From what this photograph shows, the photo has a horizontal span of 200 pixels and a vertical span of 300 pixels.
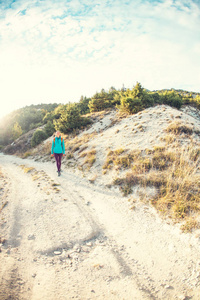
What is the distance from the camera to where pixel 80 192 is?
20.5 ft

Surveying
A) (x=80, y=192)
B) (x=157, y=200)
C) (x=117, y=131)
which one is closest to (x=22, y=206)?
(x=80, y=192)

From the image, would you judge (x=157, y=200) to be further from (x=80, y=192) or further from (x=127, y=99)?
(x=127, y=99)

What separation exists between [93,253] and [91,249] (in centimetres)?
12

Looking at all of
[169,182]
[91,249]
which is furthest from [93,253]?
[169,182]

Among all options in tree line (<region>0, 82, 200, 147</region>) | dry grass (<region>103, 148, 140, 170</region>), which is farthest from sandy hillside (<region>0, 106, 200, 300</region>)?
tree line (<region>0, 82, 200, 147</region>)

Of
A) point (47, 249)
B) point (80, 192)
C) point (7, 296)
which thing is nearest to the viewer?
point (7, 296)

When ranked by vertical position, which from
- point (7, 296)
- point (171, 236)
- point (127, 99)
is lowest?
point (171, 236)

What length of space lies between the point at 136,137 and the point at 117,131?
279 centimetres

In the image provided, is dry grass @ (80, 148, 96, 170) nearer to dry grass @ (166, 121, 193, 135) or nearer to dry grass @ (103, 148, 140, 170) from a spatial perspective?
dry grass @ (103, 148, 140, 170)

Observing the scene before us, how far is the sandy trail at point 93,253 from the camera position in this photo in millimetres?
2379

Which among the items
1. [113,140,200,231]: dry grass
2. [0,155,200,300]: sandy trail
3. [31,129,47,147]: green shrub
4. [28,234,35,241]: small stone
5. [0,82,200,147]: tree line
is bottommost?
[0,155,200,300]: sandy trail

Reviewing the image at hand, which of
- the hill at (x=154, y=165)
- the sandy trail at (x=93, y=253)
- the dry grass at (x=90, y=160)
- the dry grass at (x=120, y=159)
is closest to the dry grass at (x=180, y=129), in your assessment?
the hill at (x=154, y=165)

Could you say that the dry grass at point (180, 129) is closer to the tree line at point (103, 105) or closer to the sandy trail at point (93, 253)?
the sandy trail at point (93, 253)

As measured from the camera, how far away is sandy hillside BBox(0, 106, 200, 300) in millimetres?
2393
